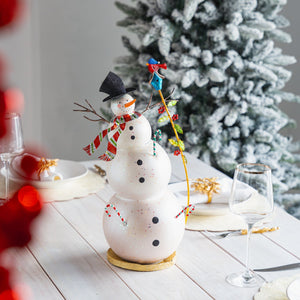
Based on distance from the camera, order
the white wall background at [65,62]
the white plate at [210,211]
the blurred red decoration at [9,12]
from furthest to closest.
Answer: the white wall background at [65,62]
the white plate at [210,211]
the blurred red decoration at [9,12]

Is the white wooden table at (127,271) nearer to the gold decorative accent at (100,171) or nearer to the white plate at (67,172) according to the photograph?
the white plate at (67,172)

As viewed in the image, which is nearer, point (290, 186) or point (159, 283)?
point (159, 283)

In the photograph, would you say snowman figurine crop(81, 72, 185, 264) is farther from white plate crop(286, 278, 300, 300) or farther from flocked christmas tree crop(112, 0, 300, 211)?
flocked christmas tree crop(112, 0, 300, 211)

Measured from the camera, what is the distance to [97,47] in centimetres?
362

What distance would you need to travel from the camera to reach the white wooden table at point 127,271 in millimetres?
921

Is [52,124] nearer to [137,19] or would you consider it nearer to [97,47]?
[97,47]

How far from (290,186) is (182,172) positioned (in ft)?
4.23

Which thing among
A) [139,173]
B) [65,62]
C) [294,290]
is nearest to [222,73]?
[65,62]

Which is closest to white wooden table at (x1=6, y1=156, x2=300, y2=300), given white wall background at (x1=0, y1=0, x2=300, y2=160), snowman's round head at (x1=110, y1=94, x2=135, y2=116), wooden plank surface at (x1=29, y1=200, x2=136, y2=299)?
wooden plank surface at (x1=29, y1=200, x2=136, y2=299)

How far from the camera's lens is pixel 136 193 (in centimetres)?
98

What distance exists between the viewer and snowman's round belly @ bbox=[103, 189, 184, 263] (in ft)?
3.21

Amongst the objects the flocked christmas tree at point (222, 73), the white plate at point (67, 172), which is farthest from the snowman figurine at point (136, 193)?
Answer: the flocked christmas tree at point (222, 73)

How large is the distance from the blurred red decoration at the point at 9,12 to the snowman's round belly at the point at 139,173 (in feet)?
2.73

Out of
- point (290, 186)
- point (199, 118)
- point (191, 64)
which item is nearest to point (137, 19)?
point (191, 64)
